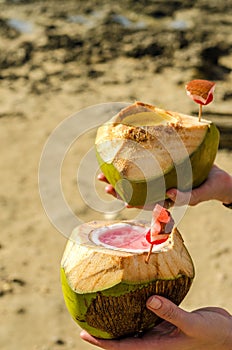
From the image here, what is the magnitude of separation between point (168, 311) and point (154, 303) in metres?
0.06

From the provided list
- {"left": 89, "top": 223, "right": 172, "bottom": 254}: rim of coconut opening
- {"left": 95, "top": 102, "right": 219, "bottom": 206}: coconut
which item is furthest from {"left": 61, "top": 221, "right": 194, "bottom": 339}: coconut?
{"left": 95, "top": 102, "right": 219, "bottom": 206}: coconut

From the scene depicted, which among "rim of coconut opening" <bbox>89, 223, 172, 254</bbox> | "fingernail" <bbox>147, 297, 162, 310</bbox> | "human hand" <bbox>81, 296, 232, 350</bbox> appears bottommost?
"human hand" <bbox>81, 296, 232, 350</bbox>

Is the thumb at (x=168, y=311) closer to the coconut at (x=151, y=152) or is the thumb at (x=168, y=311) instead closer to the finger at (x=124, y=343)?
the finger at (x=124, y=343)

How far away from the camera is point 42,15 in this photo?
8.34 meters

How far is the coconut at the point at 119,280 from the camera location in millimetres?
2092

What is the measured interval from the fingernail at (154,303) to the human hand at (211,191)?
59 cm

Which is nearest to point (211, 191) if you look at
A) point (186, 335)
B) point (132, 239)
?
point (132, 239)

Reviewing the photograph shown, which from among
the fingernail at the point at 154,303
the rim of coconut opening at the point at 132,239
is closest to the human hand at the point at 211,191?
the rim of coconut opening at the point at 132,239

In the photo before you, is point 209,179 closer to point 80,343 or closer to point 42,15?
point 80,343

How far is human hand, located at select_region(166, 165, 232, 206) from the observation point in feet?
8.65

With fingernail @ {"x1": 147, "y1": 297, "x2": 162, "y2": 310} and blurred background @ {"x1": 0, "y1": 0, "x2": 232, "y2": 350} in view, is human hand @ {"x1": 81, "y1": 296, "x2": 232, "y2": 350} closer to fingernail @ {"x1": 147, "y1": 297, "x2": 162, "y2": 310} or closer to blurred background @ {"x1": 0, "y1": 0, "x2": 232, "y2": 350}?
fingernail @ {"x1": 147, "y1": 297, "x2": 162, "y2": 310}

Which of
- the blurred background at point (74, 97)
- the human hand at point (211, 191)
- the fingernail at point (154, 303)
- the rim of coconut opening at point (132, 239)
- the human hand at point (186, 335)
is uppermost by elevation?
the rim of coconut opening at point (132, 239)

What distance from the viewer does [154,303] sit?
2.08 meters

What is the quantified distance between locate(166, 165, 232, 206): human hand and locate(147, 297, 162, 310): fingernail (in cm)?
59
